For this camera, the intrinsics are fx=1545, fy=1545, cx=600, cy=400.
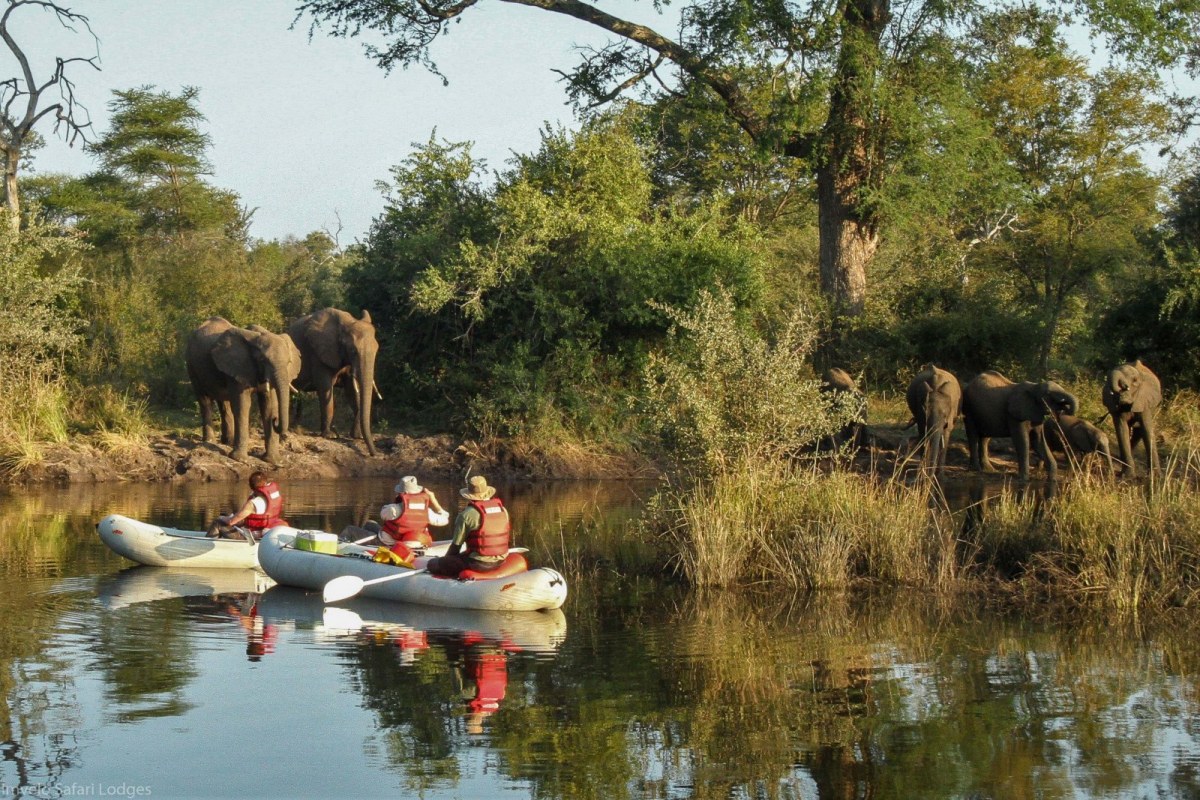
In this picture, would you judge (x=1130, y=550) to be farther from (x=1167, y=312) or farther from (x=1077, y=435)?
(x=1167, y=312)

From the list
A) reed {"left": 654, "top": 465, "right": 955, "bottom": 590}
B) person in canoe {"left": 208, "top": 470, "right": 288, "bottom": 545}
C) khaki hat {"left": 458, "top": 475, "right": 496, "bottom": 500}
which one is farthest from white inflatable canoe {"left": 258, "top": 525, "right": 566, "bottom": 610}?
reed {"left": 654, "top": 465, "right": 955, "bottom": 590}

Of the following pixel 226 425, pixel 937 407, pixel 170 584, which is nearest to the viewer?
pixel 170 584

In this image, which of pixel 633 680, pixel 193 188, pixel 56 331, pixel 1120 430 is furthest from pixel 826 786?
pixel 193 188

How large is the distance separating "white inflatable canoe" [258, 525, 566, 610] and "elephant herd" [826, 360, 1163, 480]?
A: 12.8m

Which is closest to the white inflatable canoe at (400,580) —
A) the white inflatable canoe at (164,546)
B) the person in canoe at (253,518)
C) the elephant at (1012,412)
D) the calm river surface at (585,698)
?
the calm river surface at (585,698)

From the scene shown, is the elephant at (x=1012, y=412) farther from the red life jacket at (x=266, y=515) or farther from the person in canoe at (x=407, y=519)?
the red life jacket at (x=266, y=515)

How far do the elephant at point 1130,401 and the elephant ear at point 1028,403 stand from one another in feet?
3.67

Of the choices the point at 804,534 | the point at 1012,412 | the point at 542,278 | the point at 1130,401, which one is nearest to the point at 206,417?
the point at 542,278

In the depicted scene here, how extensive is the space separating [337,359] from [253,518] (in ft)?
40.0

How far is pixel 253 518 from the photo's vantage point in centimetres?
1778

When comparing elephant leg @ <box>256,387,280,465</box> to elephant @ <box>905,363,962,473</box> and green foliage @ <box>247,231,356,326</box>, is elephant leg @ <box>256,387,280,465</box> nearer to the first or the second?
green foliage @ <box>247,231,356,326</box>

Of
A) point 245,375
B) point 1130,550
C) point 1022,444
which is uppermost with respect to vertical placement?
point 245,375

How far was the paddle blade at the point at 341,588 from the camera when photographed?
14.6m

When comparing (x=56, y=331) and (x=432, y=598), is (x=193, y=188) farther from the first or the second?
(x=432, y=598)
